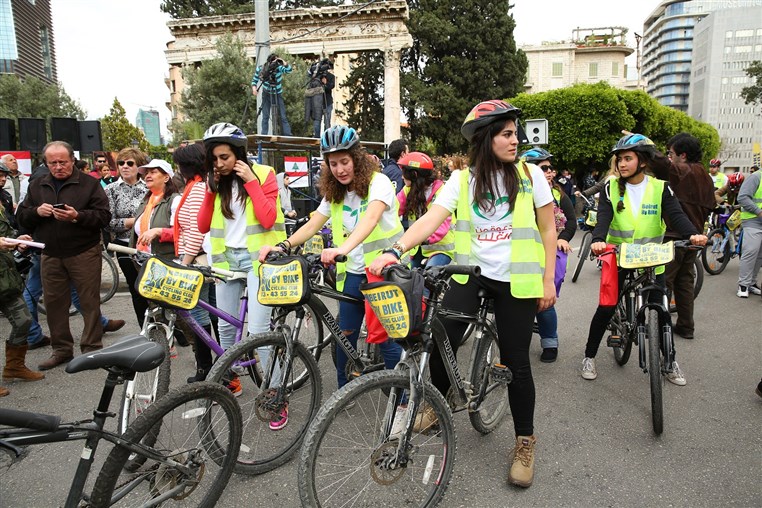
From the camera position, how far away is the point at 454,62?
112 ft

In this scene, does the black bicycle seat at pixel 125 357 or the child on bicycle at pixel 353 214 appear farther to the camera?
the child on bicycle at pixel 353 214

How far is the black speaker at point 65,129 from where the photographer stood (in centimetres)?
1035

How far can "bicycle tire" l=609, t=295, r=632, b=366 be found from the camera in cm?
424

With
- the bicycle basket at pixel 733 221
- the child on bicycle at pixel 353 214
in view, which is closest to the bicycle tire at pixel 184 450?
the child on bicycle at pixel 353 214

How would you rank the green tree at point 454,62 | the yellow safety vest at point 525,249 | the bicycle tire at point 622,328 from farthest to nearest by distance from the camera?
the green tree at point 454,62, the bicycle tire at point 622,328, the yellow safety vest at point 525,249

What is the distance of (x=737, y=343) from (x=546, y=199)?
388cm

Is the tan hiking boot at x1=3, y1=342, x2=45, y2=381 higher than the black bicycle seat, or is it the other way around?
the black bicycle seat

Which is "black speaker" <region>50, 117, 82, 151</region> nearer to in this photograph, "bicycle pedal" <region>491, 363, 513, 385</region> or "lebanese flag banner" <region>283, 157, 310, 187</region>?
"lebanese flag banner" <region>283, 157, 310, 187</region>

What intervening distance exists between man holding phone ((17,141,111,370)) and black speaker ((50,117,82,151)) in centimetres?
674

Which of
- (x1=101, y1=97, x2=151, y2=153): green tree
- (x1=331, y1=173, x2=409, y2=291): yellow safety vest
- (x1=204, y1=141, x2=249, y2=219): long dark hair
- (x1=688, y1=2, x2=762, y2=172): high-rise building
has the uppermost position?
(x1=688, y1=2, x2=762, y2=172): high-rise building

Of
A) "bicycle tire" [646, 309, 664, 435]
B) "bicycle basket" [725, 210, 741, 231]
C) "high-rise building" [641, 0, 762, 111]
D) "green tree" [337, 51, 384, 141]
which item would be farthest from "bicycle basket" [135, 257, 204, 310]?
"high-rise building" [641, 0, 762, 111]

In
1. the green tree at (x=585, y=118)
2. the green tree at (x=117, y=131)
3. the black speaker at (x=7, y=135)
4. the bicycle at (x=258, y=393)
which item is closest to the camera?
the bicycle at (x=258, y=393)

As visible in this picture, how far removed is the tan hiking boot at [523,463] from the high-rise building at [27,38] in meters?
113

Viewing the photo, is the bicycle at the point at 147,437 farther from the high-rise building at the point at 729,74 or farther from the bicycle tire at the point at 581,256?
the high-rise building at the point at 729,74
